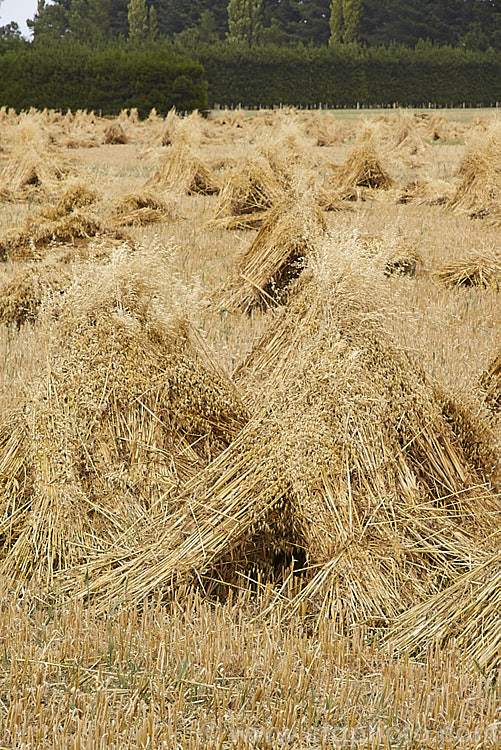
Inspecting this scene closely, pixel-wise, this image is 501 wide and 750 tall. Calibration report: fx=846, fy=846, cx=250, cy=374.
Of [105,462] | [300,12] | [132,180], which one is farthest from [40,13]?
[105,462]

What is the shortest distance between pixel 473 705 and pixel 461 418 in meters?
1.49

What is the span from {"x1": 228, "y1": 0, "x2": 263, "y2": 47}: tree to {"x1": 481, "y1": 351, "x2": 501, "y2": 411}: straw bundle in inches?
2198

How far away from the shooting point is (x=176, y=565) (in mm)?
2934

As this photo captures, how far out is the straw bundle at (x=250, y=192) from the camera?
1023 centimetres

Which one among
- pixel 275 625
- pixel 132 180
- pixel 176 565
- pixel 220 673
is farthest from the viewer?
pixel 132 180

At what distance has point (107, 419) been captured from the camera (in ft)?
11.4

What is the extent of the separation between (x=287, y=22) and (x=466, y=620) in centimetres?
6605

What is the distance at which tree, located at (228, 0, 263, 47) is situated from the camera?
5575 cm

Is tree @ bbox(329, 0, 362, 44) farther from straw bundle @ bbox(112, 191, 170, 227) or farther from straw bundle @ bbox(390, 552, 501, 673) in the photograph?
straw bundle @ bbox(390, 552, 501, 673)

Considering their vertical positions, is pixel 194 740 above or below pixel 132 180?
below

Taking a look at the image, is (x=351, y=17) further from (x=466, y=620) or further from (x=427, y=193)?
(x=466, y=620)

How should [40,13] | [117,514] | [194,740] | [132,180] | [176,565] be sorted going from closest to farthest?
1. [194,740]
2. [176,565]
3. [117,514]
4. [132,180]
5. [40,13]

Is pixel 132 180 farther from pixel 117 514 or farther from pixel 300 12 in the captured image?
pixel 300 12

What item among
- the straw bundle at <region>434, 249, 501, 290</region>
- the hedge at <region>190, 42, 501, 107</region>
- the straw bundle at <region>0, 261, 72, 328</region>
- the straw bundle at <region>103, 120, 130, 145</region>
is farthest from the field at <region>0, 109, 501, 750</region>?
the hedge at <region>190, 42, 501, 107</region>
